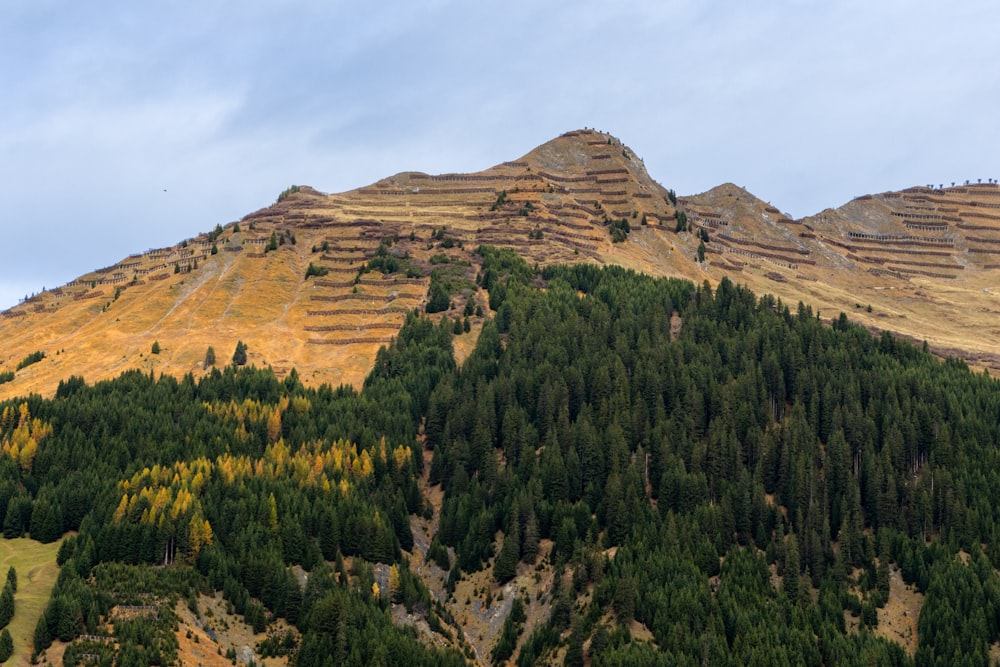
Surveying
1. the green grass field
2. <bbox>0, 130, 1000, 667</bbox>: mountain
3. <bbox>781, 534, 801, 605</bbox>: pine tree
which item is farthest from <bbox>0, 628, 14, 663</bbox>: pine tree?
<bbox>781, 534, 801, 605</bbox>: pine tree

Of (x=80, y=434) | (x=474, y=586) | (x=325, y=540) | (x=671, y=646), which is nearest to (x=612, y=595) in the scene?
(x=671, y=646)

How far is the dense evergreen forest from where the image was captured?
129 m

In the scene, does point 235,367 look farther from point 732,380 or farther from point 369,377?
point 732,380

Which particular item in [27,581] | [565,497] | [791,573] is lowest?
[791,573]

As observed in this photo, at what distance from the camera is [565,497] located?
160 metres

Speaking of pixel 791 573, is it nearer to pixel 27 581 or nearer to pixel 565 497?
pixel 565 497

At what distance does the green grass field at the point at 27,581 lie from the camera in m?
112

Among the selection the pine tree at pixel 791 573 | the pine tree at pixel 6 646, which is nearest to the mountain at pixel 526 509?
the pine tree at pixel 791 573

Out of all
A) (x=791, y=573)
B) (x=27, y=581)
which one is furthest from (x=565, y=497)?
(x=27, y=581)

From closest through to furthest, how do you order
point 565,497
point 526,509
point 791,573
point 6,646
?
point 6,646, point 791,573, point 526,509, point 565,497

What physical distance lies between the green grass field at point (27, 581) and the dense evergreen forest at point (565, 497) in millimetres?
2870

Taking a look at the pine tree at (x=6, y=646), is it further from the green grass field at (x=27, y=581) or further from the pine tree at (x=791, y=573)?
the pine tree at (x=791, y=573)

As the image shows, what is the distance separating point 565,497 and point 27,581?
82828mm

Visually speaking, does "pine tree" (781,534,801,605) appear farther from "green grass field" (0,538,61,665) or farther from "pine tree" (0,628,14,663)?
"pine tree" (0,628,14,663)
